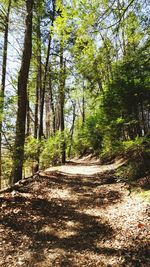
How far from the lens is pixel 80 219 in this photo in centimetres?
613

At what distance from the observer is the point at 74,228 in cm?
562

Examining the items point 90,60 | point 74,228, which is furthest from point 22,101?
point 74,228

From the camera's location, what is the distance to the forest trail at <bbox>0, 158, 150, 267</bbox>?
168 inches

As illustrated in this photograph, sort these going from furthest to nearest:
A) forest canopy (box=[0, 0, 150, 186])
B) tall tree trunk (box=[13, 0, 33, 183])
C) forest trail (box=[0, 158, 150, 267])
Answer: tall tree trunk (box=[13, 0, 33, 183]) → forest canopy (box=[0, 0, 150, 186]) → forest trail (box=[0, 158, 150, 267])

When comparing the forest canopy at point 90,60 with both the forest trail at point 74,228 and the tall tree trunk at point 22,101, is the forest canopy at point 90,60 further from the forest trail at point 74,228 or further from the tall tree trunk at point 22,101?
the forest trail at point 74,228

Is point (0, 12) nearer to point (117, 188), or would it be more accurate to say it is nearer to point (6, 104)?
point (6, 104)

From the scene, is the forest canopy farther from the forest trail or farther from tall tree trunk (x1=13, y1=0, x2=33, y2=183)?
the forest trail

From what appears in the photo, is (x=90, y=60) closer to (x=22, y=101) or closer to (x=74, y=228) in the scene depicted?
(x=22, y=101)

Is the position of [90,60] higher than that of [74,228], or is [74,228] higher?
[90,60]

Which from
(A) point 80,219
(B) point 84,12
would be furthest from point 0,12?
(A) point 80,219

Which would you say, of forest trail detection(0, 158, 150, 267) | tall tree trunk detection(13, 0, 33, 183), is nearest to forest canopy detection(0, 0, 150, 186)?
tall tree trunk detection(13, 0, 33, 183)

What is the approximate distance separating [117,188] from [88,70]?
5.11 m

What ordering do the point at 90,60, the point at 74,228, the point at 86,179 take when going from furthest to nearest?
1. the point at 86,179
2. the point at 90,60
3. the point at 74,228

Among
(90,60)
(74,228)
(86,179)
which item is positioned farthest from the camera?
(86,179)
